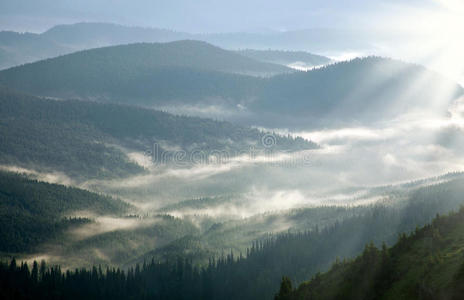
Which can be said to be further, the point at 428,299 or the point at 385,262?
the point at 385,262

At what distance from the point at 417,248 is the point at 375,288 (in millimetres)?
17993

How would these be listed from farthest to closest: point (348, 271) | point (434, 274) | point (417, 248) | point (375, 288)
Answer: point (348, 271) → point (417, 248) → point (375, 288) → point (434, 274)

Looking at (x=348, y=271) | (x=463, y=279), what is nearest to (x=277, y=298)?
(x=348, y=271)

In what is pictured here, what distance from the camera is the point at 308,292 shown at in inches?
6481

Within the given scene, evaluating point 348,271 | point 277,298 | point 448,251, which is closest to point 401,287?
point 448,251

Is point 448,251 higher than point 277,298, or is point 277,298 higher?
point 448,251

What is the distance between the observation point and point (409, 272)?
13538 centimetres

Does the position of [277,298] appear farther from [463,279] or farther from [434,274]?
[463,279]

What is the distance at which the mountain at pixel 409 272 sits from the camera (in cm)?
12206

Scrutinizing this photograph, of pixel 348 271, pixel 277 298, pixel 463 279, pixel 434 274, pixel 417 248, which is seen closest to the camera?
pixel 463 279

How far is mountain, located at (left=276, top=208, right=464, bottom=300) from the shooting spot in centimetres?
12206

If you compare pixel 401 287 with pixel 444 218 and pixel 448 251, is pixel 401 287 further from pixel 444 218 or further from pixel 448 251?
pixel 444 218

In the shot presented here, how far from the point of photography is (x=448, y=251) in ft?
459

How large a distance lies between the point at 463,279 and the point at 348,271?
46491 millimetres
